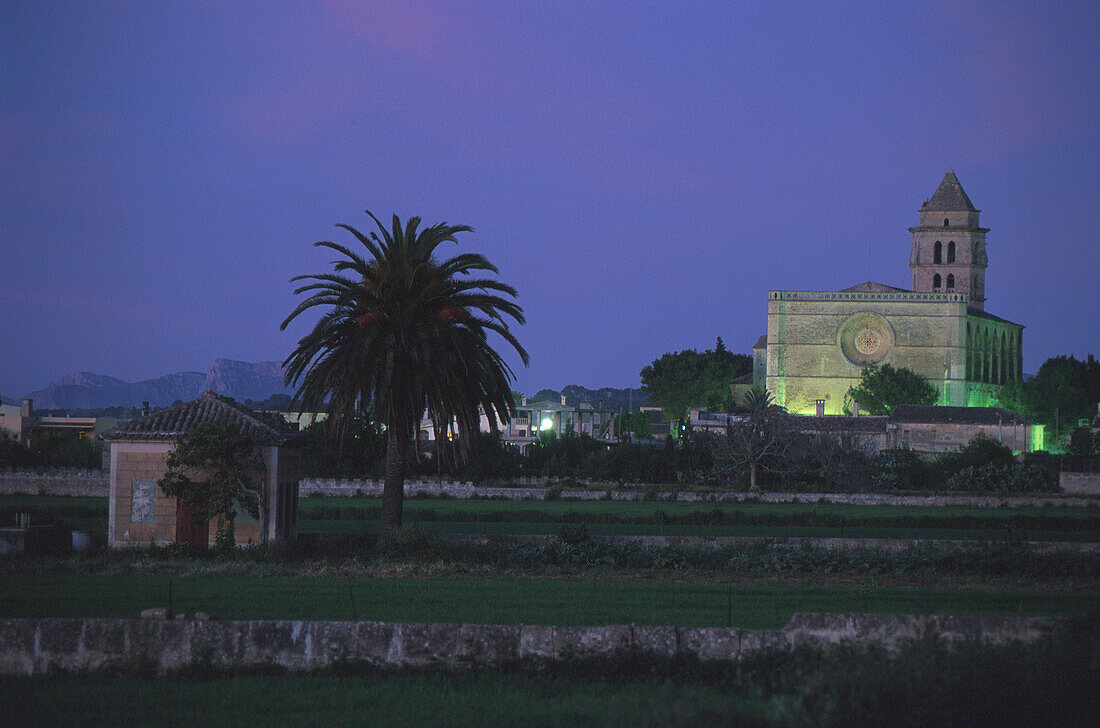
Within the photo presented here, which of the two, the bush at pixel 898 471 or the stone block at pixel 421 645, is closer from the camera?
the stone block at pixel 421 645

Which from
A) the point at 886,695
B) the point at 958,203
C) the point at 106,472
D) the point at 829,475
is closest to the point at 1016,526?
the point at 829,475

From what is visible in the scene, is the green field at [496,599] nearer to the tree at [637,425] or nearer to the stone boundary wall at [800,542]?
the stone boundary wall at [800,542]

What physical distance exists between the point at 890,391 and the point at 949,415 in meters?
15.3

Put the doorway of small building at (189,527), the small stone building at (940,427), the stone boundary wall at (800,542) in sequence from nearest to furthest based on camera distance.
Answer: the doorway of small building at (189,527)
the stone boundary wall at (800,542)
the small stone building at (940,427)

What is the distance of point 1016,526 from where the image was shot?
4078cm

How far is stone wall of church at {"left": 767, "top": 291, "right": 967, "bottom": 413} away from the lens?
107 metres

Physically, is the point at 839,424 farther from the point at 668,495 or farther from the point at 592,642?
the point at 592,642

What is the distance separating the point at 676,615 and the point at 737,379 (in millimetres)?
114276

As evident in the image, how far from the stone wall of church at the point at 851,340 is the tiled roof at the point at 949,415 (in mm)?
19815

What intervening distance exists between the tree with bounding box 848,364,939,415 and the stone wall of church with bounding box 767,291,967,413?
4147 millimetres

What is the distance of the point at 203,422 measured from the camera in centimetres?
2766

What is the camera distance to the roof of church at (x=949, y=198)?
12125 cm

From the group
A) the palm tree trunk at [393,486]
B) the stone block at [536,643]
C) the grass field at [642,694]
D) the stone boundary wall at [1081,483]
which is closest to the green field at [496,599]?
the stone block at [536,643]

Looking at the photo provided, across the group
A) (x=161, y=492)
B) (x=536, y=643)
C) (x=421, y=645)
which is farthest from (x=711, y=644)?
(x=161, y=492)
